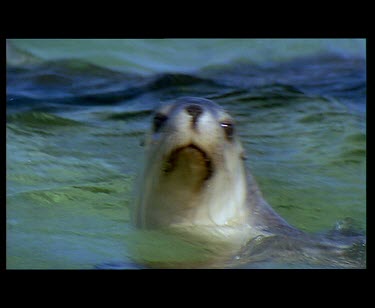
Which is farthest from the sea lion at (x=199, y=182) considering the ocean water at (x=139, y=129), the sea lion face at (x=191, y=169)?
the ocean water at (x=139, y=129)

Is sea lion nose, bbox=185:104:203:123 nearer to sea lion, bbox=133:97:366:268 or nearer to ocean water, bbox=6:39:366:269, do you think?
sea lion, bbox=133:97:366:268

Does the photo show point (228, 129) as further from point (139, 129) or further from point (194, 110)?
point (139, 129)

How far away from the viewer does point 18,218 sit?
5.93 metres

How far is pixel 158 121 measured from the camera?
4.87 m

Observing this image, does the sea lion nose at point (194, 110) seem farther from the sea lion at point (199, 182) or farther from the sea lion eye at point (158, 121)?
the sea lion eye at point (158, 121)

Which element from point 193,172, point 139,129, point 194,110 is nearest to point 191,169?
point 193,172

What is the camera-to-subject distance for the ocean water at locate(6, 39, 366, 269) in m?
5.62

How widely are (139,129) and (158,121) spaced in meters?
3.16

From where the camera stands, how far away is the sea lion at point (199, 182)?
4.70m

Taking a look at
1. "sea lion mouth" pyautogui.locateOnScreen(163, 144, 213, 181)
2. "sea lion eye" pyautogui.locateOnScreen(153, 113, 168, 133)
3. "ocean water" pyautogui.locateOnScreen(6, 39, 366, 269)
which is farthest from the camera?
"ocean water" pyautogui.locateOnScreen(6, 39, 366, 269)

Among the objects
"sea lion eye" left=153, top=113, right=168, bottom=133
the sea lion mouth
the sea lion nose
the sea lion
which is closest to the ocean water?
the sea lion

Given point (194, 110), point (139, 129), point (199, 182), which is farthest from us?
point (139, 129)

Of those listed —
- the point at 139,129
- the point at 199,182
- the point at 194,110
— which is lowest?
the point at 199,182
